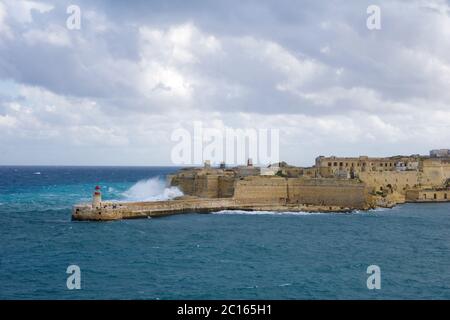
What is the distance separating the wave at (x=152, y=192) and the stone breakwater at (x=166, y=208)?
27.3 ft

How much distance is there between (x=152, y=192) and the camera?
64750 mm

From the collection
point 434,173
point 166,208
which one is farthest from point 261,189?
point 434,173

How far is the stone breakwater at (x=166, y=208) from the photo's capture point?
3981 cm

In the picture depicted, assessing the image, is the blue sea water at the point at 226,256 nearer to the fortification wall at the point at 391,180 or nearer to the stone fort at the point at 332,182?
the stone fort at the point at 332,182

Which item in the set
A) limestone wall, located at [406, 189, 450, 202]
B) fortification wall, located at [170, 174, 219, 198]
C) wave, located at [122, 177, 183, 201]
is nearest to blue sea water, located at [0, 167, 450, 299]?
fortification wall, located at [170, 174, 219, 198]

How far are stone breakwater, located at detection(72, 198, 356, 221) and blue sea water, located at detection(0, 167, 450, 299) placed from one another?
1.27 m

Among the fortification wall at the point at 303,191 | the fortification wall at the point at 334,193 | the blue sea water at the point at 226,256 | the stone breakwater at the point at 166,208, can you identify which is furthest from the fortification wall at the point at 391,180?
the blue sea water at the point at 226,256

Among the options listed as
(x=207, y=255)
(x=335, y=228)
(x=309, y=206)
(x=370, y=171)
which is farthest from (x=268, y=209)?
(x=207, y=255)

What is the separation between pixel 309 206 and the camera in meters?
47.5

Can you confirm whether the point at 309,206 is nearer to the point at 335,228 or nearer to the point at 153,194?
the point at 335,228

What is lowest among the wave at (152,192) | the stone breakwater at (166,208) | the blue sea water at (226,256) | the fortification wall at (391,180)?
the blue sea water at (226,256)

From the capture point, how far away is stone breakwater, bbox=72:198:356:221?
131 ft

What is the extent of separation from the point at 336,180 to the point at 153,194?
888 inches

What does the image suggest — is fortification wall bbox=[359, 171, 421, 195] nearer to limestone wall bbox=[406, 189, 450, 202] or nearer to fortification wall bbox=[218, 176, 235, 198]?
limestone wall bbox=[406, 189, 450, 202]
